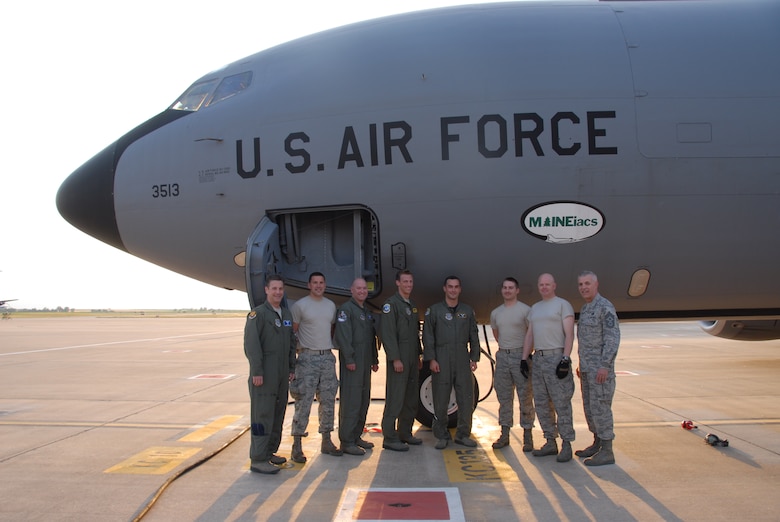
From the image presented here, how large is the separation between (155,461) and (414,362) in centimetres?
282

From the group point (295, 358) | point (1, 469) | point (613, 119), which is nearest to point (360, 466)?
point (295, 358)

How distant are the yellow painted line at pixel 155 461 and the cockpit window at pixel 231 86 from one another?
12.6ft

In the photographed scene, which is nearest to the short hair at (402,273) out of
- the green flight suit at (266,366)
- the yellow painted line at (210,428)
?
the green flight suit at (266,366)

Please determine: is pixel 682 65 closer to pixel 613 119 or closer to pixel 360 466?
pixel 613 119

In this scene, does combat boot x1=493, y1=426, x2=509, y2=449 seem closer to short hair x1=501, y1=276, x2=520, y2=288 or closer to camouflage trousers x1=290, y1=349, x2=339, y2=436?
short hair x1=501, y1=276, x2=520, y2=288

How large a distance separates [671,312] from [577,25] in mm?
3151

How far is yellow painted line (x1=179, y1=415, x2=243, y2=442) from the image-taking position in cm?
716

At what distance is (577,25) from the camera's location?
612 cm

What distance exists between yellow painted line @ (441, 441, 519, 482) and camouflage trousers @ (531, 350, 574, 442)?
60cm

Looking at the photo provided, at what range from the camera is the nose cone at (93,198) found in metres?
6.74

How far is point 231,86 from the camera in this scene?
22.1 ft

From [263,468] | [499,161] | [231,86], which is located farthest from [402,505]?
[231,86]

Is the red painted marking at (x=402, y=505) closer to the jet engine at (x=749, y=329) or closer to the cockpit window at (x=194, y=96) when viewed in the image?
the cockpit window at (x=194, y=96)

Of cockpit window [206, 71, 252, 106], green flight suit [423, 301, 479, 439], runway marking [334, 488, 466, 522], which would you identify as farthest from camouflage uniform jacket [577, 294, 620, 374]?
cockpit window [206, 71, 252, 106]
